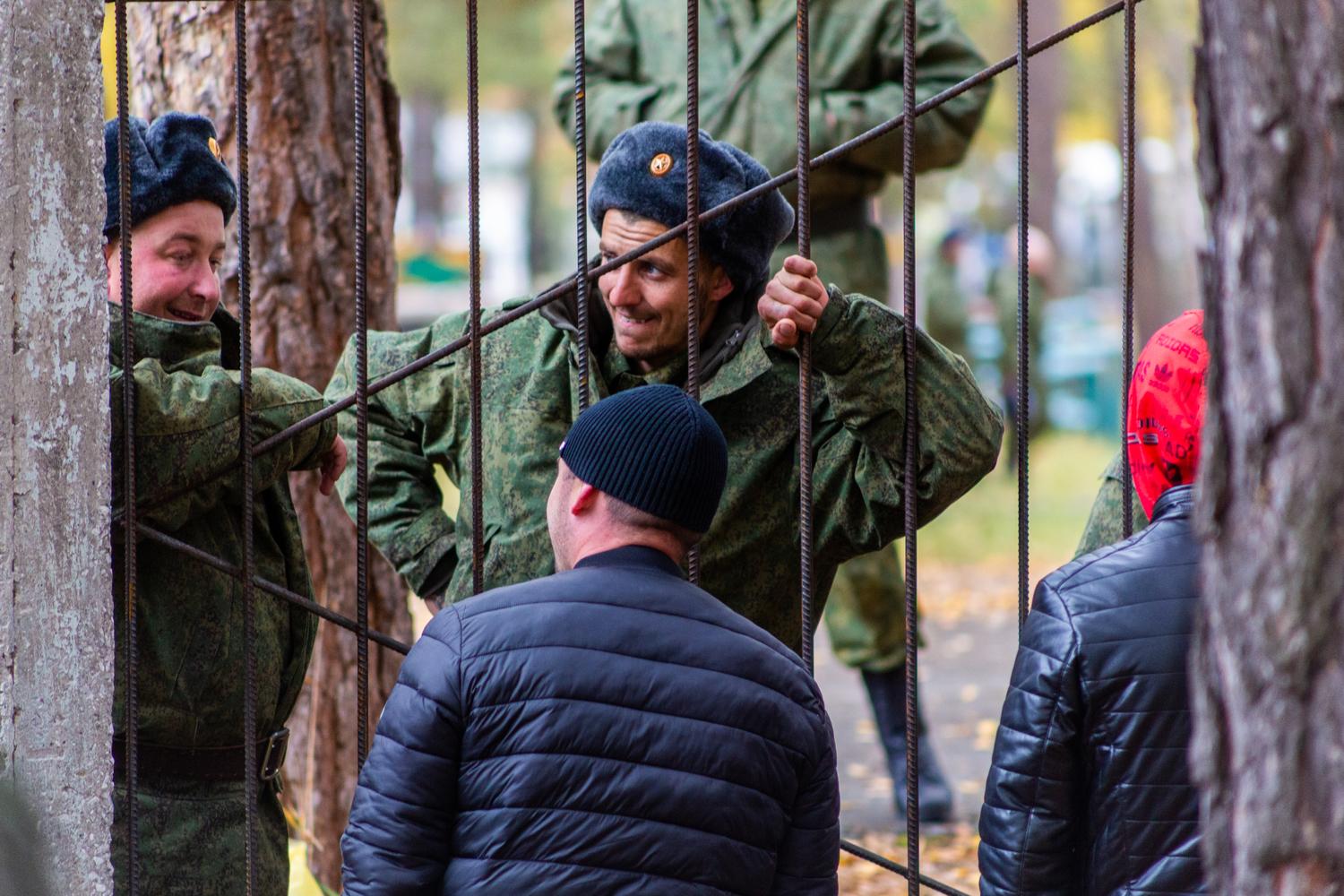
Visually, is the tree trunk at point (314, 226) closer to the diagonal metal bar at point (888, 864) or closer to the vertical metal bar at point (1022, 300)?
the diagonal metal bar at point (888, 864)

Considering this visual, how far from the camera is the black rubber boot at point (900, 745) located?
5.22 metres

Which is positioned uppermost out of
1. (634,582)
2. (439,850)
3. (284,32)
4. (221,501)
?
(284,32)

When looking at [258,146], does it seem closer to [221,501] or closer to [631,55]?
[631,55]

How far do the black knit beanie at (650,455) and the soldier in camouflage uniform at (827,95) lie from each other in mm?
2592

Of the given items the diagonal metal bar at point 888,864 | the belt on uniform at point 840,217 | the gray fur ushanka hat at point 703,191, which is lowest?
the diagonal metal bar at point 888,864

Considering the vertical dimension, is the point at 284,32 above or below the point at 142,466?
above

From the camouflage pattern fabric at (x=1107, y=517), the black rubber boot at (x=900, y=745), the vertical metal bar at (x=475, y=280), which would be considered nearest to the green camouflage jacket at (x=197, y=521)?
the vertical metal bar at (x=475, y=280)

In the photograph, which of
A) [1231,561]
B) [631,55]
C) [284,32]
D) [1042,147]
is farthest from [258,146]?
[1042,147]

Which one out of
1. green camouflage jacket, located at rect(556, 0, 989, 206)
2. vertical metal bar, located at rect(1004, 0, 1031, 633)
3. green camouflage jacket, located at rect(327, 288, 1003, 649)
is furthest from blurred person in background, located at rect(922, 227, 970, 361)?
vertical metal bar, located at rect(1004, 0, 1031, 633)

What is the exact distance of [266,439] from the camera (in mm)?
2816

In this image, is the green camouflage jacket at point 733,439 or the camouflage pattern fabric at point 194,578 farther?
the green camouflage jacket at point 733,439

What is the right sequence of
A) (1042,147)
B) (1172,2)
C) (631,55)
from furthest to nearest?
(1172,2) → (1042,147) → (631,55)

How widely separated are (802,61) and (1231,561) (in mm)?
1362

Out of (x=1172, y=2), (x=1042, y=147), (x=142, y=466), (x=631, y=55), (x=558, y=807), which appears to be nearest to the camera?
(x=558, y=807)
